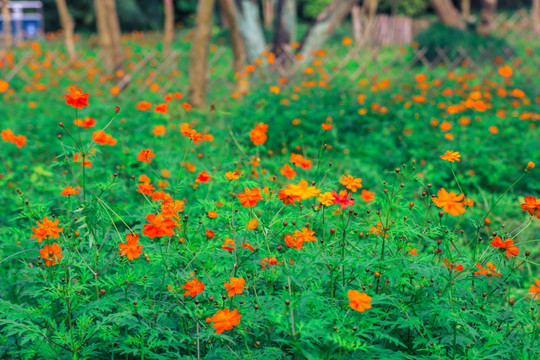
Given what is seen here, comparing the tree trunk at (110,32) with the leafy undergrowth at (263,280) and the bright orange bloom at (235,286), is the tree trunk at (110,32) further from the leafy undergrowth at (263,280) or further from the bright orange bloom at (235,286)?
the bright orange bloom at (235,286)

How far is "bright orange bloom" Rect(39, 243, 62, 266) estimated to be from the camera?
1.52 metres

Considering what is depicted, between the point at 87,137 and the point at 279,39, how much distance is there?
6.61 metres

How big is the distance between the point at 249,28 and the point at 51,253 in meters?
→ 7.60

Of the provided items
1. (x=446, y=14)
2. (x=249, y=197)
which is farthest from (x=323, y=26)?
(x=249, y=197)

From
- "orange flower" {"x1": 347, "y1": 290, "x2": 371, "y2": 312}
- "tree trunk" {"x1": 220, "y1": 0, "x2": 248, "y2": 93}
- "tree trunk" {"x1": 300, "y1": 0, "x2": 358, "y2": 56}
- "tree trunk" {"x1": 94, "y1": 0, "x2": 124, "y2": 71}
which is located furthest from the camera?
"tree trunk" {"x1": 300, "y1": 0, "x2": 358, "y2": 56}

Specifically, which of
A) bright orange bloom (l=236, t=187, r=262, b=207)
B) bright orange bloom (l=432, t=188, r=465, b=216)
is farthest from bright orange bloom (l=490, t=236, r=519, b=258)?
bright orange bloom (l=236, t=187, r=262, b=207)

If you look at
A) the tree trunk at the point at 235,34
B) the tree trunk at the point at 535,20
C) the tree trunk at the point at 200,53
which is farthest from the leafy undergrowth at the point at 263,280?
the tree trunk at the point at 535,20

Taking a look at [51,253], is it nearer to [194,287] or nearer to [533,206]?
[194,287]

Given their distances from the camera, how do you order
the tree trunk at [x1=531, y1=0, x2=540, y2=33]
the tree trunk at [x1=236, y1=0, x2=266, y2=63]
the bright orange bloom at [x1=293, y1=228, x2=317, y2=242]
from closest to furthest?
the bright orange bloom at [x1=293, y1=228, x2=317, y2=242]
the tree trunk at [x1=236, y1=0, x2=266, y2=63]
the tree trunk at [x1=531, y1=0, x2=540, y2=33]

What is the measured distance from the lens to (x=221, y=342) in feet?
5.05

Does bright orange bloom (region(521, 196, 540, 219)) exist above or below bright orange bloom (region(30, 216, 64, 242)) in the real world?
above

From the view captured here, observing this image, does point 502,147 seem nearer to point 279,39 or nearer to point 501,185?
point 501,185

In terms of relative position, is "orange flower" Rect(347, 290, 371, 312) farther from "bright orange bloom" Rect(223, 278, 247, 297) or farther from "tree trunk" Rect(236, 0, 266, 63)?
"tree trunk" Rect(236, 0, 266, 63)

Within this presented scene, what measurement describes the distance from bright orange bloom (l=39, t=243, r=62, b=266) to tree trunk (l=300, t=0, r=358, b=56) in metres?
7.69
